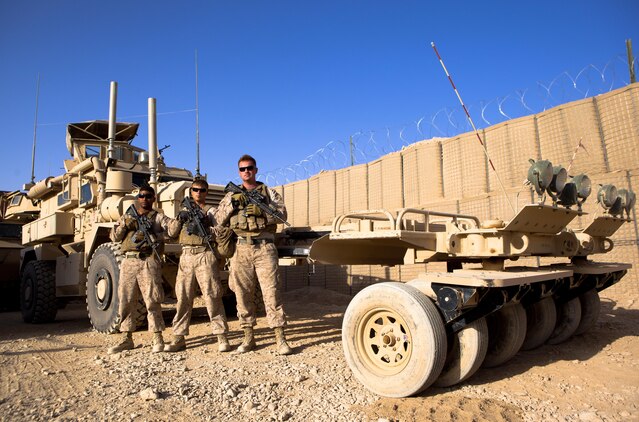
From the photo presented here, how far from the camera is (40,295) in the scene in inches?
287

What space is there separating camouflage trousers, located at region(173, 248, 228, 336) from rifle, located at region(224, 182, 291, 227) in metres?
0.74

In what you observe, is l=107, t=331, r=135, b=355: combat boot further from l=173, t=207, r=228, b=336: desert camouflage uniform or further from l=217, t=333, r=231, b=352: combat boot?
l=217, t=333, r=231, b=352: combat boot

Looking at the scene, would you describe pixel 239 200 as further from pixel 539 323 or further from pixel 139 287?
pixel 539 323

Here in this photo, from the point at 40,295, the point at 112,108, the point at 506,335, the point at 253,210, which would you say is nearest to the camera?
the point at 506,335

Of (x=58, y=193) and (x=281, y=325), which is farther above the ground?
(x=58, y=193)

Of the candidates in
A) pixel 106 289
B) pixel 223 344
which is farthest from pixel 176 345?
pixel 106 289

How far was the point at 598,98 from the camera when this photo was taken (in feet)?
24.1

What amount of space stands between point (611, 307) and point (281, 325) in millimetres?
4808

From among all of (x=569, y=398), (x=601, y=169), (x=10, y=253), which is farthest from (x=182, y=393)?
(x=10, y=253)

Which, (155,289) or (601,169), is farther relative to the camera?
(601,169)

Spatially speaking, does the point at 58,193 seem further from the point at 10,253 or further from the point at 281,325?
the point at 281,325

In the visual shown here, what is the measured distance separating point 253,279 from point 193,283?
0.70 metres

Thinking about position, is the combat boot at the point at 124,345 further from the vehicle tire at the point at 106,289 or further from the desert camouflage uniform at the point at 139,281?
the vehicle tire at the point at 106,289

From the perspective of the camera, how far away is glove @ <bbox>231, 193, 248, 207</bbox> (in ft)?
15.6
